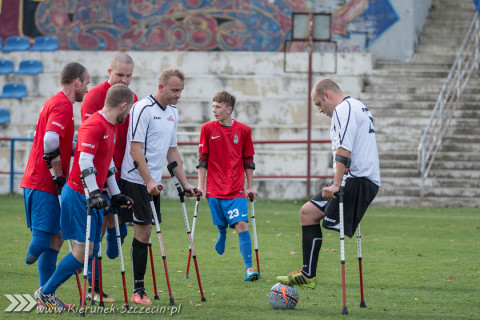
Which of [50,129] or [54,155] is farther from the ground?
[50,129]

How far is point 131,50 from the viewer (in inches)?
1074

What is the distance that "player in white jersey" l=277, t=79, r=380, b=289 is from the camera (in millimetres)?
8023

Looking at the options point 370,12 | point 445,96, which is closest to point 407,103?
point 445,96

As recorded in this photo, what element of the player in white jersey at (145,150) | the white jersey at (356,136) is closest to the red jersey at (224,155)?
the player in white jersey at (145,150)

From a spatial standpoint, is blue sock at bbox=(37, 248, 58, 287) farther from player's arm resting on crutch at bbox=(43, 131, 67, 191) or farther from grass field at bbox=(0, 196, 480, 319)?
player's arm resting on crutch at bbox=(43, 131, 67, 191)

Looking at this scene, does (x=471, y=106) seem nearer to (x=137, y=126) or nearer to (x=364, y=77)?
(x=364, y=77)

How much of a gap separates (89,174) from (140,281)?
1534mm

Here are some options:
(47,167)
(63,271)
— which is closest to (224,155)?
(47,167)

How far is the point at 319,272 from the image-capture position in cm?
1048

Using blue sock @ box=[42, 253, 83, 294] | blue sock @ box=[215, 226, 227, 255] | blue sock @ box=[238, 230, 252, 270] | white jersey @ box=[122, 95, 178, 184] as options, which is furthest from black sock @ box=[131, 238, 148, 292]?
blue sock @ box=[215, 226, 227, 255]

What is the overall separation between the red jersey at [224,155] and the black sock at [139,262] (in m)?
2.13

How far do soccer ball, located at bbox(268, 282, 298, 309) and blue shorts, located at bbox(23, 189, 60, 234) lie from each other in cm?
214

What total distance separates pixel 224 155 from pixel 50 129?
3.17 meters

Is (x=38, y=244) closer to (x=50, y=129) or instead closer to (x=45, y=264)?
(x=45, y=264)
